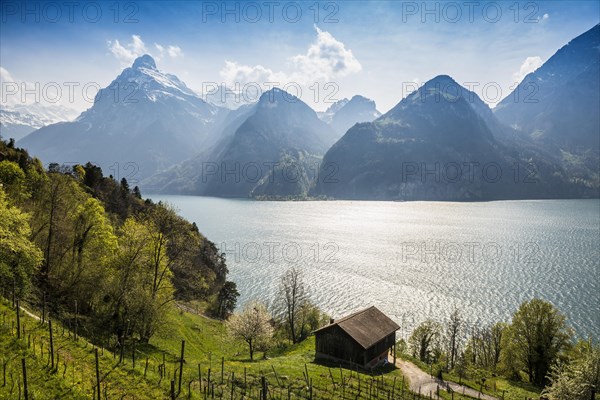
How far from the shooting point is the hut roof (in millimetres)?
49000

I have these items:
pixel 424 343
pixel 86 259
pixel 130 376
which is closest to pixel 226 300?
pixel 86 259

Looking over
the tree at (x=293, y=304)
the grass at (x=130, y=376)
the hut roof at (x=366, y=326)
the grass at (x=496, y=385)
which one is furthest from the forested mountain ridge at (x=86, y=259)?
the grass at (x=496, y=385)

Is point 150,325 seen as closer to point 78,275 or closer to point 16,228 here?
point 78,275

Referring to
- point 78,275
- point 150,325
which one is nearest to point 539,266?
point 150,325

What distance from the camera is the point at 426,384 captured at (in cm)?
4641

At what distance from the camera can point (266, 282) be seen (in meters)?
112

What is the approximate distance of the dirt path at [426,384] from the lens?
4325cm

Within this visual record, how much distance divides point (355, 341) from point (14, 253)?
42.4 m

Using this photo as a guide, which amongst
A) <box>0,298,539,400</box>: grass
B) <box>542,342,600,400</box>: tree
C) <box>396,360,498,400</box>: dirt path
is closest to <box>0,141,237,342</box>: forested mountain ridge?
<box>0,298,539,400</box>: grass

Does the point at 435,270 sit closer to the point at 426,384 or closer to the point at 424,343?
the point at 424,343

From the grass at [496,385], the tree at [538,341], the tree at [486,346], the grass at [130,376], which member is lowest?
the tree at [486,346]

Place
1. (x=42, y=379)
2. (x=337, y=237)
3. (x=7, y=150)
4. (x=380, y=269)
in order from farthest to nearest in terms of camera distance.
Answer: (x=337, y=237), (x=380, y=269), (x=7, y=150), (x=42, y=379)

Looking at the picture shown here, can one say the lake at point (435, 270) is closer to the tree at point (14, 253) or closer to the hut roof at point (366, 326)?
the hut roof at point (366, 326)

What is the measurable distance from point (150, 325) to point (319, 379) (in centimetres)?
2135
